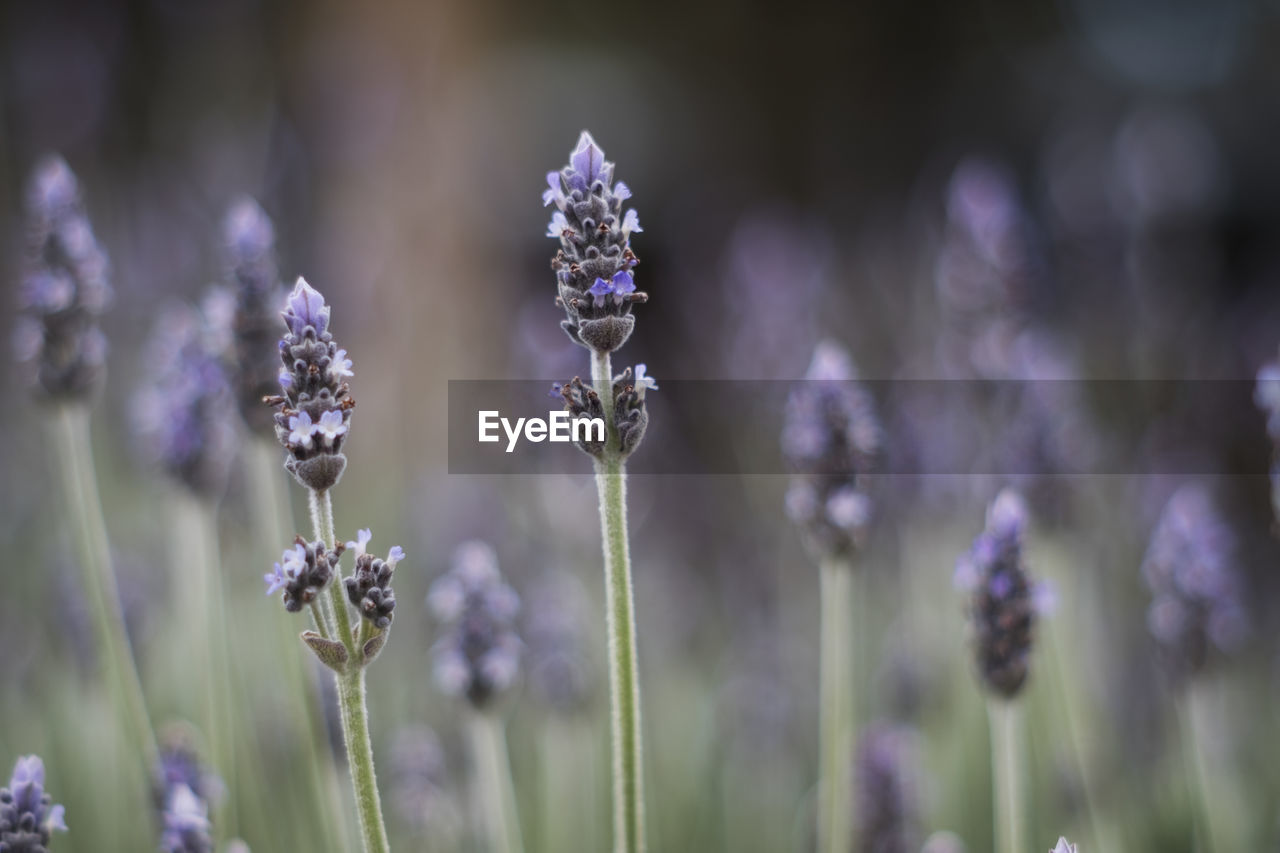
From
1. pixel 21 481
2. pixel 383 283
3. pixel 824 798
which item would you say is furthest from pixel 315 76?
pixel 824 798

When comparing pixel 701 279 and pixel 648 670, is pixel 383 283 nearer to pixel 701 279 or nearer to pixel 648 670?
pixel 701 279

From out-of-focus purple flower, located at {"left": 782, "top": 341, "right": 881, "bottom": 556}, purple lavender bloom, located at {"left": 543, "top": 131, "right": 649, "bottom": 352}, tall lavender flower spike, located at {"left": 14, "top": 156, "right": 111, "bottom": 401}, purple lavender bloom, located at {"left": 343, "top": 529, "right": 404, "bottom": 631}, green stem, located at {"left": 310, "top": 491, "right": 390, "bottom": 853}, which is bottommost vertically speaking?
green stem, located at {"left": 310, "top": 491, "right": 390, "bottom": 853}

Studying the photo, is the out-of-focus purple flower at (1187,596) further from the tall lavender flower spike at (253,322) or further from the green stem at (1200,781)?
the tall lavender flower spike at (253,322)

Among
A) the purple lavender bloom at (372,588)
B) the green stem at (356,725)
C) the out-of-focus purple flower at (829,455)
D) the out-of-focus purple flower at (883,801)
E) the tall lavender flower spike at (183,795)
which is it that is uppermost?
the out-of-focus purple flower at (829,455)

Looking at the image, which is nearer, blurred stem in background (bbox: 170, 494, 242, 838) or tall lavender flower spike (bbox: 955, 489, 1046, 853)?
tall lavender flower spike (bbox: 955, 489, 1046, 853)

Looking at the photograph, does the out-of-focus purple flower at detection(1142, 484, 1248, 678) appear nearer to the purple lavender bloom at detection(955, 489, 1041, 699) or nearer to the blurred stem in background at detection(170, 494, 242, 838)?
the purple lavender bloom at detection(955, 489, 1041, 699)

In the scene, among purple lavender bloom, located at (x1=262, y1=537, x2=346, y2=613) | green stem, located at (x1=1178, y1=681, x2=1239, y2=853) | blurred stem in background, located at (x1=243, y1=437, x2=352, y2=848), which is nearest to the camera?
purple lavender bloom, located at (x1=262, y1=537, x2=346, y2=613)

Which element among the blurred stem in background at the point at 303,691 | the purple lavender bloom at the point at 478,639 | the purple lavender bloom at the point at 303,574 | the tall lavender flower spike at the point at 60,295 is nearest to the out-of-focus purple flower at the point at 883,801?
the purple lavender bloom at the point at 478,639

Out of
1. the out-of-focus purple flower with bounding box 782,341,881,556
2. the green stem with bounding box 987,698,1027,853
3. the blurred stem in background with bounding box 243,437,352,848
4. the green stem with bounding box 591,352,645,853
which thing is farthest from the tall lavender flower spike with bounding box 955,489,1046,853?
the blurred stem in background with bounding box 243,437,352,848
